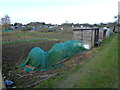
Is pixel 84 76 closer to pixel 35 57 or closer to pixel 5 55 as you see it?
pixel 35 57

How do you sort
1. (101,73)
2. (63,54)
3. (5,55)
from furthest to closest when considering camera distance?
1. (5,55)
2. (63,54)
3. (101,73)

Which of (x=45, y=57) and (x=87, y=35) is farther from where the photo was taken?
(x=87, y=35)

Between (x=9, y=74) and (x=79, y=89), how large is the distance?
4.06m

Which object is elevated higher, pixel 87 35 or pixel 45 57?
pixel 87 35

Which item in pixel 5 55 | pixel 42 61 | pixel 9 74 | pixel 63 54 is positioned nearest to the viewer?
pixel 9 74

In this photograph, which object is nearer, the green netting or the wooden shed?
the green netting

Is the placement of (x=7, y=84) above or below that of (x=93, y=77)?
below

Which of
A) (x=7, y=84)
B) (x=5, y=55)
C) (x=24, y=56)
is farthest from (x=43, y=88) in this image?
(x=5, y=55)

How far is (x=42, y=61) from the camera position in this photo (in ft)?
19.9

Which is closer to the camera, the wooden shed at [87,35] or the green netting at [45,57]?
the green netting at [45,57]

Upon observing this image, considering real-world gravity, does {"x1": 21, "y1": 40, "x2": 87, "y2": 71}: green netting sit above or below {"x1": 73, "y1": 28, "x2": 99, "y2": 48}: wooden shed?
below

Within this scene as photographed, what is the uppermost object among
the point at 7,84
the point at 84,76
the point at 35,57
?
the point at 35,57

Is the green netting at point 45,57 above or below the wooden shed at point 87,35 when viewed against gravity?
below

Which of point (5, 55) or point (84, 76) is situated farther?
point (5, 55)
